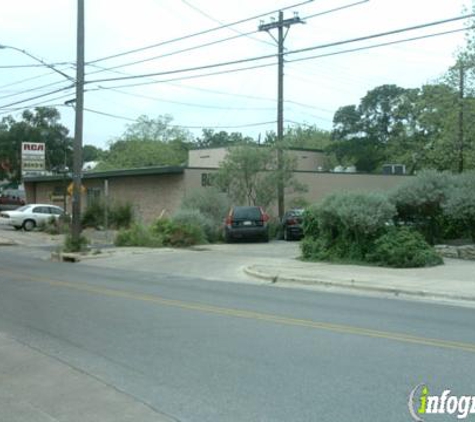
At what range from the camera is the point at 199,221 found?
28562 millimetres

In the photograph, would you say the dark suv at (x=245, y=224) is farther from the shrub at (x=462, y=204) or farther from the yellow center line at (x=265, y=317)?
the yellow center line at (x=265, y=317)

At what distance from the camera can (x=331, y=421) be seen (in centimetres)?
552

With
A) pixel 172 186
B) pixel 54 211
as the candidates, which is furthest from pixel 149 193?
pixel 54 211

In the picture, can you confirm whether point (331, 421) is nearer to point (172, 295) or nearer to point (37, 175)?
point (172, 295)

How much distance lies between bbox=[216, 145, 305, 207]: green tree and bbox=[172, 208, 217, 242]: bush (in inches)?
138

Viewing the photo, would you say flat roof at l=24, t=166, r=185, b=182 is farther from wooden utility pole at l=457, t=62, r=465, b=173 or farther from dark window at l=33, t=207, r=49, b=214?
wooden utility pole at l=457, t=62, r=465, b=173

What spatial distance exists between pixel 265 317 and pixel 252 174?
2244cm

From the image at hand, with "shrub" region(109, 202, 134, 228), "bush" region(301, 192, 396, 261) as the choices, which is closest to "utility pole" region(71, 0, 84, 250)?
"bush" region(301, 192, 396, 261)

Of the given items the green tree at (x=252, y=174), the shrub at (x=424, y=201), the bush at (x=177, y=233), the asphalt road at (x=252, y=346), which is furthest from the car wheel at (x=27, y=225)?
the asphalt road at (x=252, y=346)

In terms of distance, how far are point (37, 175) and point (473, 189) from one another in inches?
1368

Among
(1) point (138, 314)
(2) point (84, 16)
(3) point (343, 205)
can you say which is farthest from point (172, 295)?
(2) point (84, 16)

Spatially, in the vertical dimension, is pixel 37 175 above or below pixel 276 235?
above

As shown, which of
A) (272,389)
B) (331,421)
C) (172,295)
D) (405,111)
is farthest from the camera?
(405,111)

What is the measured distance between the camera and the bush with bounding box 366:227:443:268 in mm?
18281
